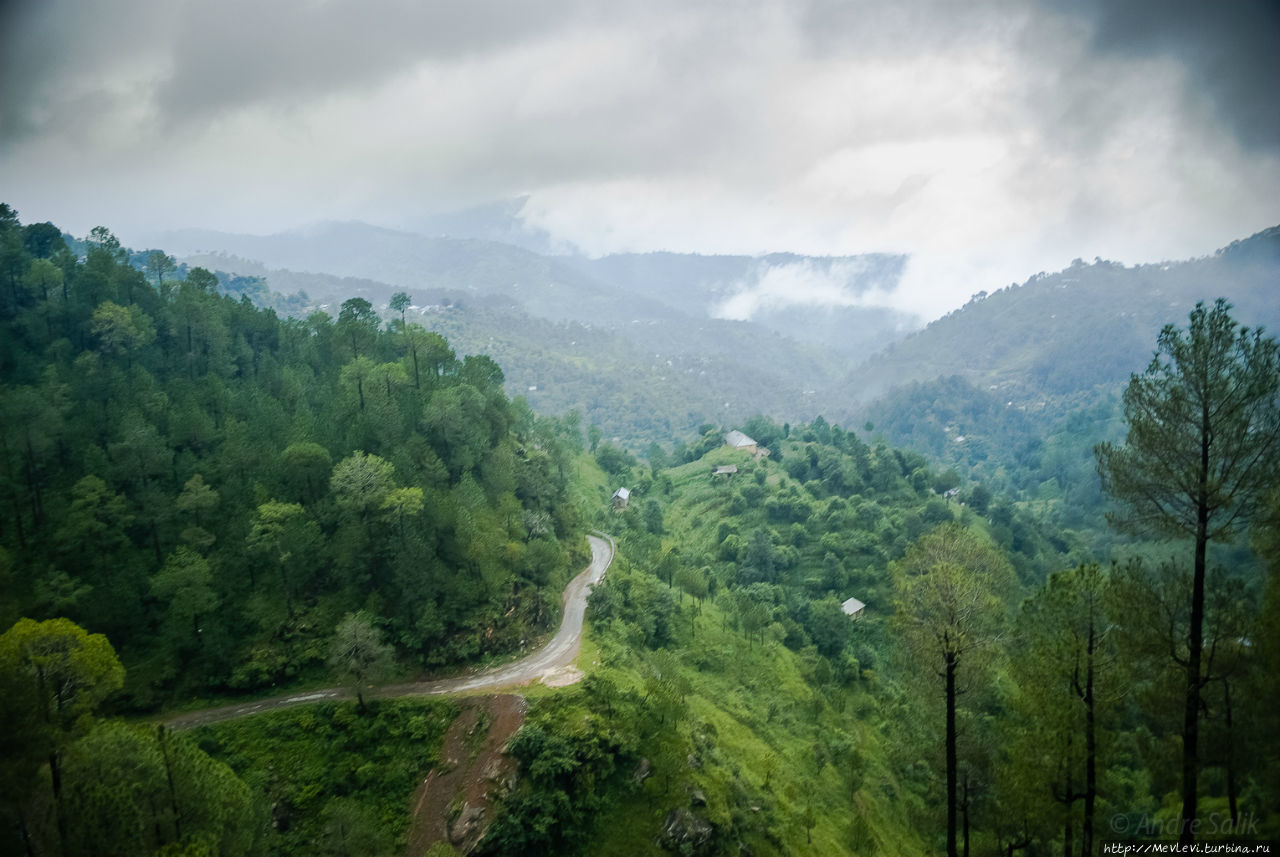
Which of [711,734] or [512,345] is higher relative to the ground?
[512,345]

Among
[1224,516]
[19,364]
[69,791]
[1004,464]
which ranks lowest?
[1004,464]

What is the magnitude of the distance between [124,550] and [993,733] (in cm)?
4207

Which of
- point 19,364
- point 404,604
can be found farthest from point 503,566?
point 19,364

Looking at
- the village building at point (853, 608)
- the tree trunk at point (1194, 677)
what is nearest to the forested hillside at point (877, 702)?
the tree trunk at point (1194, 677)

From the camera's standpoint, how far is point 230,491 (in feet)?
127

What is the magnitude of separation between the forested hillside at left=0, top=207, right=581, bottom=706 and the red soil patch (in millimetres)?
5310

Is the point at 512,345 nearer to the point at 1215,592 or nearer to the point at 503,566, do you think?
the point at 503,566

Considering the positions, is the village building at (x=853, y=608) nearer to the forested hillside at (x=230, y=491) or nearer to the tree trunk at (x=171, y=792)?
the forested hillside at (x=230, y=491)

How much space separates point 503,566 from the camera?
1689 inches

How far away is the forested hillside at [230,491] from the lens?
33.4 meters

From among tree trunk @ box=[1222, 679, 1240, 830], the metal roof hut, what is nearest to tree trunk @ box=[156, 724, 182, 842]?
tree trunk @ box=[1222, 679, 1240, 830]

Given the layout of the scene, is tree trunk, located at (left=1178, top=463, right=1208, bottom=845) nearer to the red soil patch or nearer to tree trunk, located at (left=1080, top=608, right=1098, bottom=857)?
tree trunk, located at (left=1080, top=608, right=1098, bottom=857)

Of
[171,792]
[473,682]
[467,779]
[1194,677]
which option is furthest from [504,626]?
[1194,677]

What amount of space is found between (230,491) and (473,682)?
18.5m
